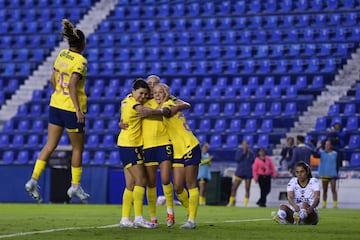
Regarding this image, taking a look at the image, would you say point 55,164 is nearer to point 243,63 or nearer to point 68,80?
point 243,63

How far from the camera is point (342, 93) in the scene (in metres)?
30.9

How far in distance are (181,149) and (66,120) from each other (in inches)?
57.1

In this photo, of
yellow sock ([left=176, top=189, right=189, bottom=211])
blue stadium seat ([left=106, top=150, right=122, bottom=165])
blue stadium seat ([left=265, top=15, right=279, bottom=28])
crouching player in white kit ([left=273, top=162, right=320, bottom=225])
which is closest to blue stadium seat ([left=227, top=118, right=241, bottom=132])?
blue stadium seat ([left=106, top=150, right=122, bottom=165])

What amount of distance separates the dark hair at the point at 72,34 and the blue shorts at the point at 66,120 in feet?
2.69

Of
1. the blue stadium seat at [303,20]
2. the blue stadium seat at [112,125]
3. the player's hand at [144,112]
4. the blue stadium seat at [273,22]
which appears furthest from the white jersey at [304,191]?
the blue stadium seat at [273,22]

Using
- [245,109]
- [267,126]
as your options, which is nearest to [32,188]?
[267,126]

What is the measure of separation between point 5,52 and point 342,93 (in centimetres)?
1294

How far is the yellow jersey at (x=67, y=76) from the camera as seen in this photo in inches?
468

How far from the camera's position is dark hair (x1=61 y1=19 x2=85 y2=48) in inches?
454

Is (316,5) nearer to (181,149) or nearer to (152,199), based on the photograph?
(152,199)

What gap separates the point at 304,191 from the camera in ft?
44.9

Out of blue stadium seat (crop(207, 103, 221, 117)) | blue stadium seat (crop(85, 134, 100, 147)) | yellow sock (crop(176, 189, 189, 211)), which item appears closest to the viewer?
yellow sock (crop(176, 189, 189, 211))

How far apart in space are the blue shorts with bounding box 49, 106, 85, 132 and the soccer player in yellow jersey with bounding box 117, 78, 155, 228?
567 mm

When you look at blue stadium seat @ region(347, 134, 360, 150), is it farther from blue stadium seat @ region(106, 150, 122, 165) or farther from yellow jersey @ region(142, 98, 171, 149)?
yellow jersey @ region(142, 98, 171, 149)
